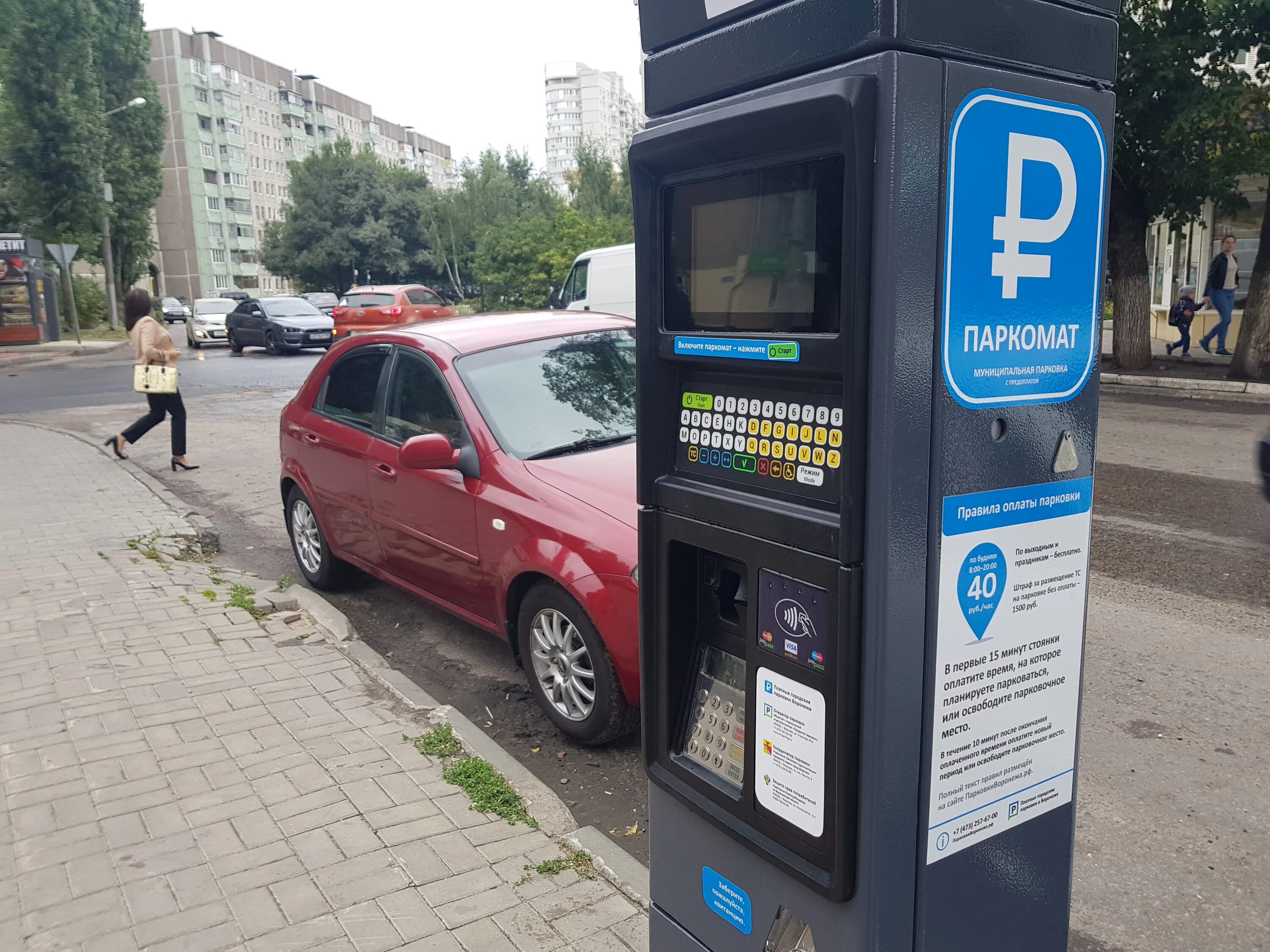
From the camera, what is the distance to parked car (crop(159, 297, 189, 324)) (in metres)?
57.5

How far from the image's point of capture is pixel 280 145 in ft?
314

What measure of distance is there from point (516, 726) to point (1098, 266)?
133 inches

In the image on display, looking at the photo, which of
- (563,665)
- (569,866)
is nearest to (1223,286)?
(563,665)

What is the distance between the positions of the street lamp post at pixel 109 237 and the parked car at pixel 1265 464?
118 feet

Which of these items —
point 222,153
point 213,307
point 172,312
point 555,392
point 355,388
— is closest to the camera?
point 555,392

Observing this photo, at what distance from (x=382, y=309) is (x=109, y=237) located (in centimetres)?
2056

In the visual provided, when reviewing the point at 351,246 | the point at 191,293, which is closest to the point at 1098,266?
the point at 351,246

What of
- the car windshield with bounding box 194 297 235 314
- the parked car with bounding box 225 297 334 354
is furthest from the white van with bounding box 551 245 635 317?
the car windshield with bounding box 194 297 235 314

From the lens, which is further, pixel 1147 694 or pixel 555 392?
pixel 555 392

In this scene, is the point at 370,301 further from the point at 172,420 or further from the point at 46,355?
the point at 172,420

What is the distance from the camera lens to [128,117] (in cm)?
3912

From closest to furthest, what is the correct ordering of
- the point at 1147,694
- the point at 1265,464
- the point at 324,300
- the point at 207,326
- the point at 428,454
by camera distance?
1. the point at 1147,694
2. the point at 428,454
3. the point at 1265,464
4. the point at 207,326
5. the point at 324,300

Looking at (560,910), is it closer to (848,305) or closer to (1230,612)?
(848,305)

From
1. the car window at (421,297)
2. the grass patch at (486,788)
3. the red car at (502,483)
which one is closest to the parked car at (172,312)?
the car window at (421,297)
